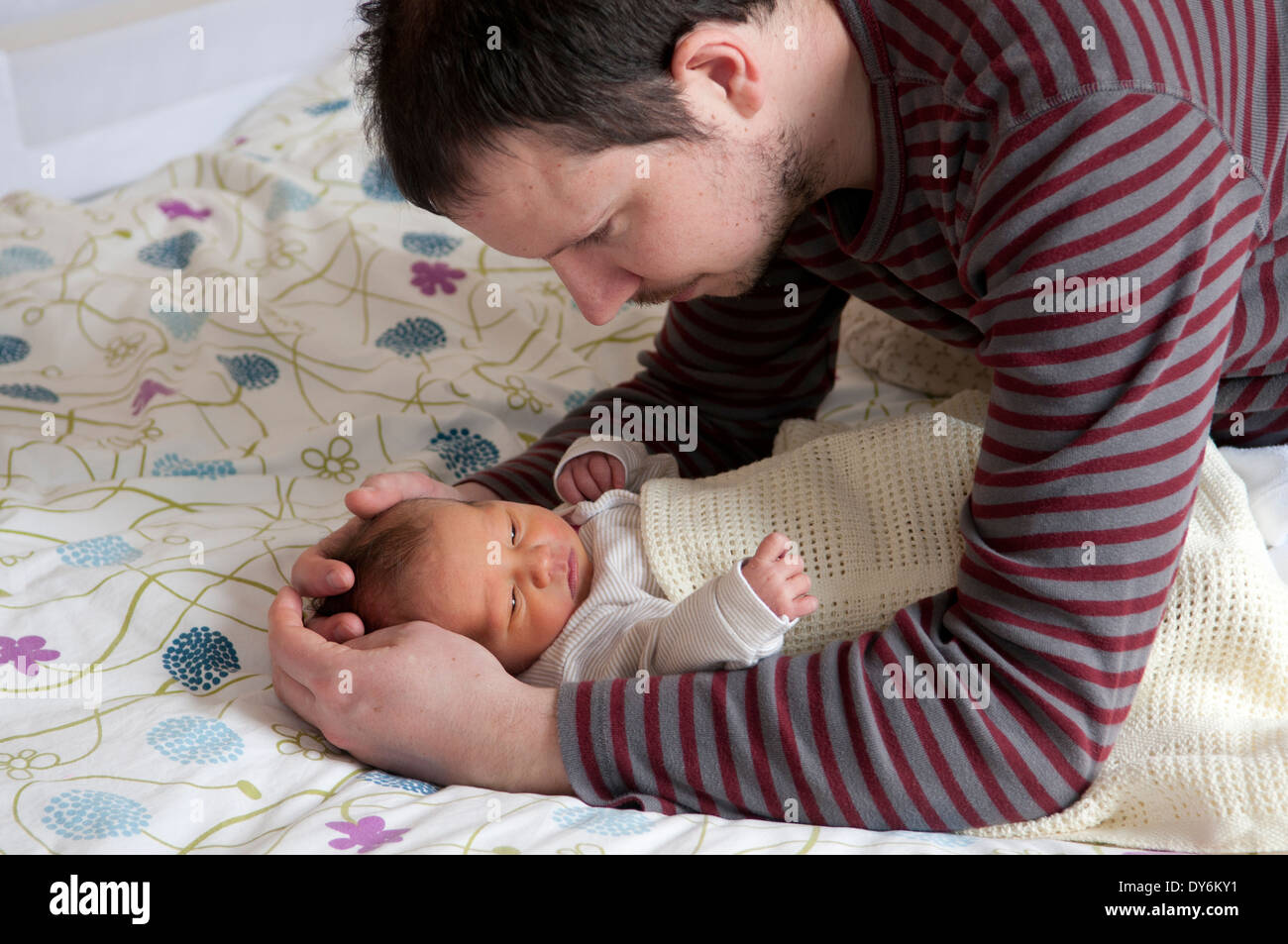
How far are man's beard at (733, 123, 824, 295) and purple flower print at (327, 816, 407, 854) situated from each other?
22.6 inches

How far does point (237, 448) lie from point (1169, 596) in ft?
3.64

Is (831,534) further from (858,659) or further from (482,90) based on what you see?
(482,90)

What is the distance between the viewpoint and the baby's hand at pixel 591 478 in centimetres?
134

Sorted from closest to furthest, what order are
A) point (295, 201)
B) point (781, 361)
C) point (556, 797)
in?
point (556, 797)
point (781, 361)
point (295, 201)

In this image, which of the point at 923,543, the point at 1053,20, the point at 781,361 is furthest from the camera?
the point at 781,361

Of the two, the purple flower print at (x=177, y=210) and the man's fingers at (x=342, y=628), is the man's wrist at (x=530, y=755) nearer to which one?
the man's fingers at (x=342, y=628)

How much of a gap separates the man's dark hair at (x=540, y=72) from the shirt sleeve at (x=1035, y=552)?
257 mm

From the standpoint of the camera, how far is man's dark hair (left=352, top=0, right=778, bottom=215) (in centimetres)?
91

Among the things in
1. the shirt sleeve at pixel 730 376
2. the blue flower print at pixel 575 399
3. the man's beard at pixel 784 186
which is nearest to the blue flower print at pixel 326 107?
the blue flower print at pixel 575 399

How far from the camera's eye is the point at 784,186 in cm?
105

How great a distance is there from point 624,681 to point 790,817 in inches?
6.9

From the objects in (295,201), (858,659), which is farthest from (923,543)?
(295,201)

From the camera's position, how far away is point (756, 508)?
46.0 inches

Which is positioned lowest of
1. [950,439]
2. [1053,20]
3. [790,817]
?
[790,817]
